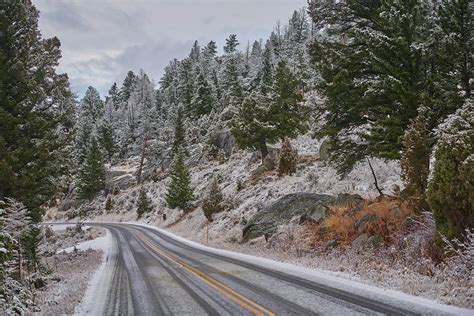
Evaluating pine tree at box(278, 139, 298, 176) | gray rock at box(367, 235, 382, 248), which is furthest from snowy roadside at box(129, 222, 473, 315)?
pine tree at box(278, 139, 298, 176)

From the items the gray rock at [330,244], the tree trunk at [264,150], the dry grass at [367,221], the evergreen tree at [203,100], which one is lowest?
the gray rock at [330,244]

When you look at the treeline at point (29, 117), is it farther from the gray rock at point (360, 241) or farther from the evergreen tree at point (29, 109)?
the gray rock at point (360, 241)

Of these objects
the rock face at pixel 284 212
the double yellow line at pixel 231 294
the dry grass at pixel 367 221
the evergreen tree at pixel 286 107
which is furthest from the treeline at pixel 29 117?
the evergreen tree at pixel 286 107

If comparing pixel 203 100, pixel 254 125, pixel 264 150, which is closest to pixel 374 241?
pixel 254 125

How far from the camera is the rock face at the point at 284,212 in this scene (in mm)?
18920

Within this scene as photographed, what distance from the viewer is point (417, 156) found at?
1184 cm

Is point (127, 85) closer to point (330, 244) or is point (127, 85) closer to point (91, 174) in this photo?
point (91, 174)

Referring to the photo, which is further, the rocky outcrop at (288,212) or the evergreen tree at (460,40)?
the rocky outcrop at (288,212)

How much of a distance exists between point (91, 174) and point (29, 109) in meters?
→ 59.6

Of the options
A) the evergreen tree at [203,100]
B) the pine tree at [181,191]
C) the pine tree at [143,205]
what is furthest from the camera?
the evergreen tree at [203,100]

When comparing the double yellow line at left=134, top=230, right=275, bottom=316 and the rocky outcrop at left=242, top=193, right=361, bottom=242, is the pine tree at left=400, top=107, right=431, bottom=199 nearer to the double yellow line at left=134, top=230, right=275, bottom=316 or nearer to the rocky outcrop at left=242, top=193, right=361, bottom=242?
the rocky outcrop at left=242, top=193, right=361, bottom=242

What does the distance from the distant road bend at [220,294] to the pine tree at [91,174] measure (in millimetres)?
62101

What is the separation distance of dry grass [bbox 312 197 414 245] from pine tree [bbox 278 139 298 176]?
13512mm

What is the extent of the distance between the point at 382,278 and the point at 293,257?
582 centimetres
